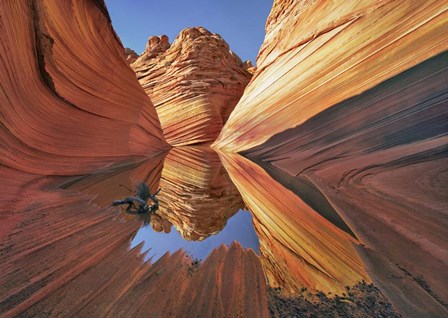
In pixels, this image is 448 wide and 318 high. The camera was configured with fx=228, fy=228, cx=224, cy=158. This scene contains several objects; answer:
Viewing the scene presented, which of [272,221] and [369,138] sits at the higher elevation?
[369,138]

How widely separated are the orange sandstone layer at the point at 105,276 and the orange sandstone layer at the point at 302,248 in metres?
0.17

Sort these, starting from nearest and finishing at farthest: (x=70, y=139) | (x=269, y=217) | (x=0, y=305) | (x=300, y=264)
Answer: (x=0, y=305) < (x=300, y=264) < (x=269, y=217) < (x=70, y=139)

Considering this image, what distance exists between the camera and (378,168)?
2.25 metres

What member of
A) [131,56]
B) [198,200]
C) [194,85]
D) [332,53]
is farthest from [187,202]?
[131,56]

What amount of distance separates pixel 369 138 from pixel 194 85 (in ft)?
30.9

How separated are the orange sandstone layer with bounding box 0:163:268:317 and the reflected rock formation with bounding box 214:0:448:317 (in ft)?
0.94

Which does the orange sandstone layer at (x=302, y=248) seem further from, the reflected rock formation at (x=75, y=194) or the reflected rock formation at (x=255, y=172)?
the reflected rock formation at (x=75, y=194)

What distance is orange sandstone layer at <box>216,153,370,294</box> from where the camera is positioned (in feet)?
3.53

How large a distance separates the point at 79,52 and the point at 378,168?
532cm

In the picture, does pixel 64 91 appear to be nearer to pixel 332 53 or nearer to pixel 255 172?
pixel 255 172

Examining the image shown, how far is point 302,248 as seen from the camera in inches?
56.9

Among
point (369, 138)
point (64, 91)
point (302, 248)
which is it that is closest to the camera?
point (302, 248)

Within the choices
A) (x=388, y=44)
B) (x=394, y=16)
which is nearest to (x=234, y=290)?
(x=388, y=44)

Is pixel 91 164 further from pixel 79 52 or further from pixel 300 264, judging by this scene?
pixel 300 264
